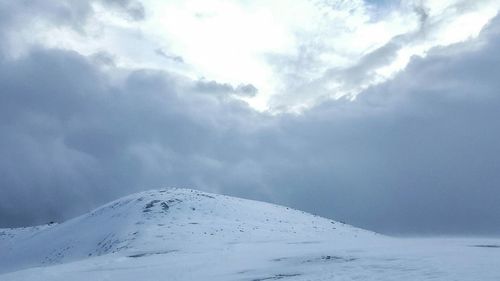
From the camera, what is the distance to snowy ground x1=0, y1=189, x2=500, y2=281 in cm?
1579

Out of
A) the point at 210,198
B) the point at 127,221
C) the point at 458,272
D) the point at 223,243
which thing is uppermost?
the point at 210,198

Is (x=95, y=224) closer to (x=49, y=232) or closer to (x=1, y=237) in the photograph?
(x=49, y=232)

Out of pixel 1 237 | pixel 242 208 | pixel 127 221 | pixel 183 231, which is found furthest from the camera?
pixel 1 237

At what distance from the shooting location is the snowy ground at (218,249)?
51.8 feet

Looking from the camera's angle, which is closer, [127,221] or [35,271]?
[35,271]

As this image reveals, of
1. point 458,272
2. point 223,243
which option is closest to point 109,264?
point 223,243

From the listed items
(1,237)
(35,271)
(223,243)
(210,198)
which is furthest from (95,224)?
(1,237)

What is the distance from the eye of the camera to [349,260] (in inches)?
711

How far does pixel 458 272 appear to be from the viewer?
42.1ft

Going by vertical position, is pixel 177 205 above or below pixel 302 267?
above

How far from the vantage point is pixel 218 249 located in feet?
91.4

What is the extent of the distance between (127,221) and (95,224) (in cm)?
662

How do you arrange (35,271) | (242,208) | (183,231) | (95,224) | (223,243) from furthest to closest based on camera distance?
1. (242,208)
2. (95,224)
3. (183,231)
4. (223,243)
5. (35,271)

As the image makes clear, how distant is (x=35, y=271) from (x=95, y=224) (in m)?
24.6
